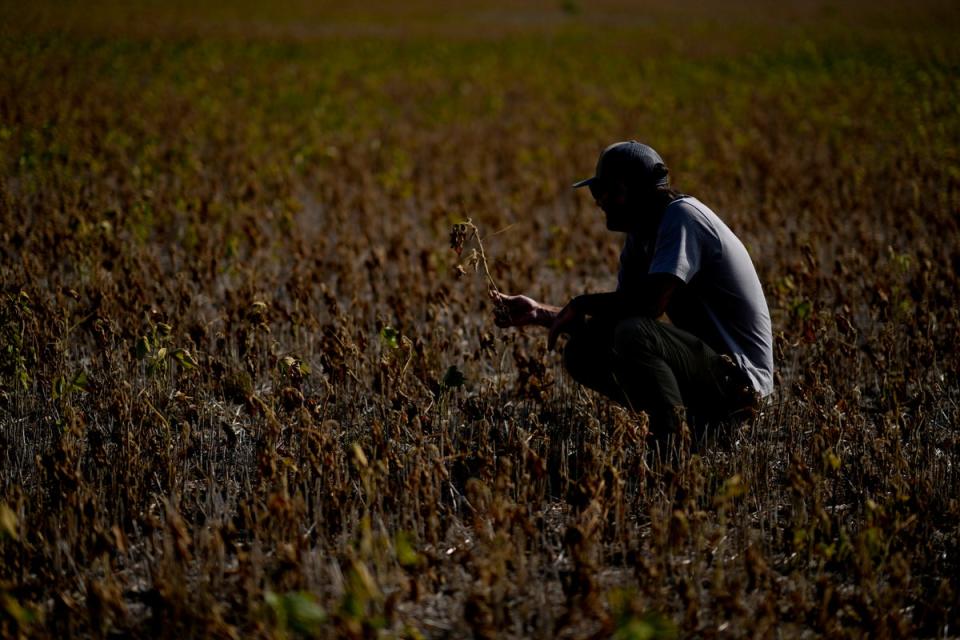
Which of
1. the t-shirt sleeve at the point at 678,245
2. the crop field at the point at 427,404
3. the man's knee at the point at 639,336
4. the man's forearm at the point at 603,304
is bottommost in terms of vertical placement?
the crop field at the point at 427,404

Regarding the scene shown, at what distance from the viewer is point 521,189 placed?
8938 millimetres

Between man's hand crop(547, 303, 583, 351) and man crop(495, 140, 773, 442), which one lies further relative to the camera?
man's hand crop(547, 303, 583, 351)

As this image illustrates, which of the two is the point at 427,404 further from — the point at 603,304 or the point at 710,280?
the point at 710,280

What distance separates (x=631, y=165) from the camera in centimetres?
352

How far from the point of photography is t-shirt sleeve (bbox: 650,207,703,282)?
11.1 feet

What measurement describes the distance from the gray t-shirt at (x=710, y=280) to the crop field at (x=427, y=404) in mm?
425

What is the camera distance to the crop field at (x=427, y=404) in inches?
109

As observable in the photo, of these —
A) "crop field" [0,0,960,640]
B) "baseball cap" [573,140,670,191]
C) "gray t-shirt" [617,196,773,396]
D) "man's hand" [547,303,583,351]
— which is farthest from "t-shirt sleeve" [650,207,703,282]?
"crop field" [0,0,960,640]

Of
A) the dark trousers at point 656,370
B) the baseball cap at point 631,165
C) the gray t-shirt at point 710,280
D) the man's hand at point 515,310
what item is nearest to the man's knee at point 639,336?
the dark trousers at point 656,370

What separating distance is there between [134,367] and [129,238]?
2.82 metres

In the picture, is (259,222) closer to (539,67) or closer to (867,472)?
(867,472)

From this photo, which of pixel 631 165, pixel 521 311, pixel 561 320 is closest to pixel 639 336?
pixel 561 320

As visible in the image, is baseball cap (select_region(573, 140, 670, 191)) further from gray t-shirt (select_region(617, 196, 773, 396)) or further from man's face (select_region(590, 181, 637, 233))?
gray t-shirt (select_region(617, 196, 773, 396))

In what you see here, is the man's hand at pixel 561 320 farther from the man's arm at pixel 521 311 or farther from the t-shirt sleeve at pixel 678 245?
the t-shirt sleeve at pixel 678 245
